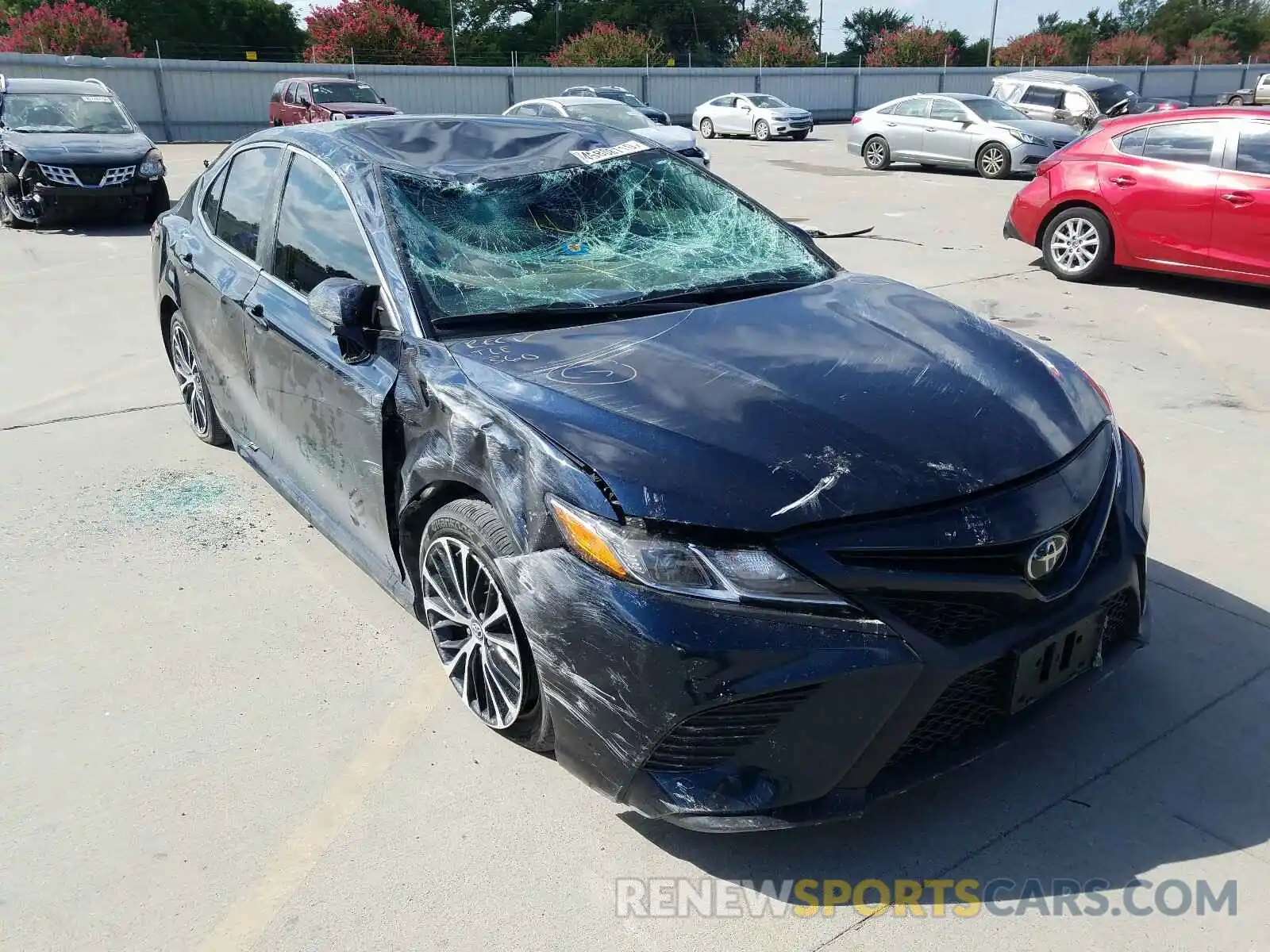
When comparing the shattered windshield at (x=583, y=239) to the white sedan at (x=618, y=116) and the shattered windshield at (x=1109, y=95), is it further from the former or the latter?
the shattered windshield at (x=1109, y=95)

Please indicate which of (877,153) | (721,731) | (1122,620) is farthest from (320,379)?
(877,153)

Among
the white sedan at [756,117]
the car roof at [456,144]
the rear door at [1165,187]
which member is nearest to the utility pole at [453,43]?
the white sedan at [756,117]

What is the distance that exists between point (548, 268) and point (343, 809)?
1774mm

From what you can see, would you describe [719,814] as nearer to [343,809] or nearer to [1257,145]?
[343,809]

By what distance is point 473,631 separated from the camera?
296 centimetres

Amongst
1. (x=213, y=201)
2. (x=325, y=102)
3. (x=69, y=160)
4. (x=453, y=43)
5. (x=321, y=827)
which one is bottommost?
(x=321, y=827)

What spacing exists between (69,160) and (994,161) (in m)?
13.8

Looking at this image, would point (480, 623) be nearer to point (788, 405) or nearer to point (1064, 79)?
point (788, 405)

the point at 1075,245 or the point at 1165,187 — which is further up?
the point at 1165,187

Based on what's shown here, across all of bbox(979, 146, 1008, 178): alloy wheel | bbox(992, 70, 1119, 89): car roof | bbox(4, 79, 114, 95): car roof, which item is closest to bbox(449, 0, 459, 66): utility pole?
bbox(992, 70, 1119, 89): car roof

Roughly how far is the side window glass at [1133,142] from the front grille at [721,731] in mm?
8038

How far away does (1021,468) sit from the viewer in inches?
101

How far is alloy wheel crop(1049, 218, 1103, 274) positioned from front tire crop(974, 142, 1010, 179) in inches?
357

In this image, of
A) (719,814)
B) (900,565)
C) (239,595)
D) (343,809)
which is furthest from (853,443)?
(239,595)
